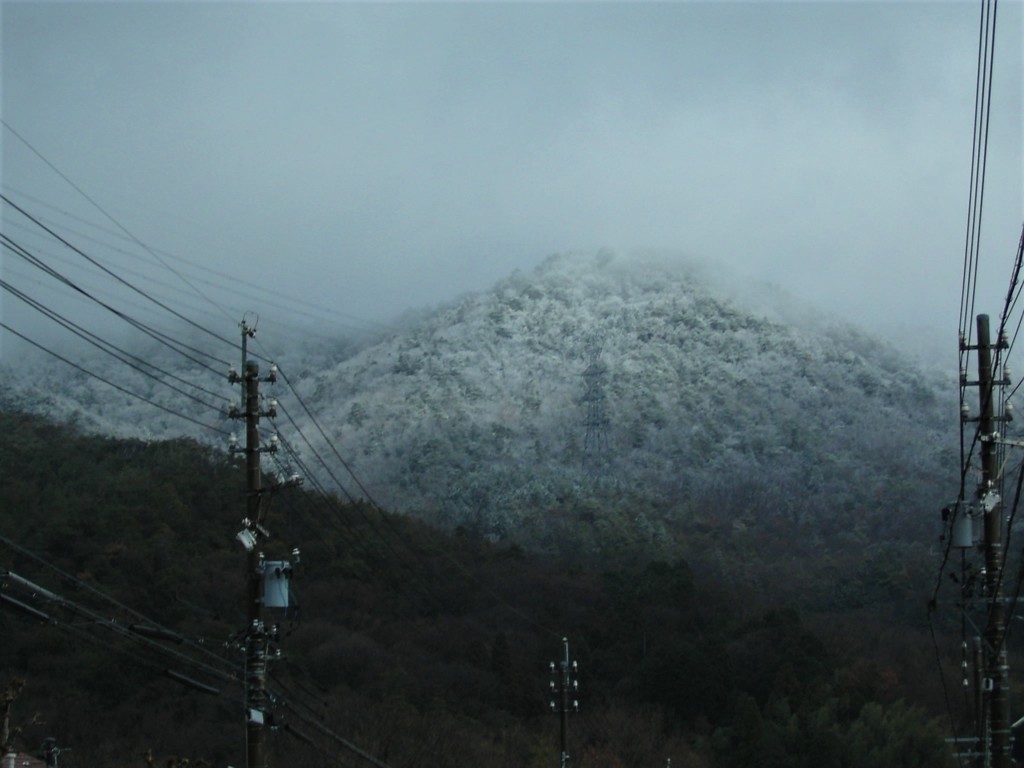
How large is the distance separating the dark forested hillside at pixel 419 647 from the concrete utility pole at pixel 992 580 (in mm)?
21661

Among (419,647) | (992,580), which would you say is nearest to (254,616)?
(992,580)

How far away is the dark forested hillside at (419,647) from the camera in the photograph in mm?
46281

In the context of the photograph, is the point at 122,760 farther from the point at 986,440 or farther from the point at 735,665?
the point at 986,440

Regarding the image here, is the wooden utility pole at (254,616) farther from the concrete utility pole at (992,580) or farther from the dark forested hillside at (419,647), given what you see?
the dark forested hillside at (419,647)

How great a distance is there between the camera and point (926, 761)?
157 ft

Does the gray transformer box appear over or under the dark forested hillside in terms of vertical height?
over

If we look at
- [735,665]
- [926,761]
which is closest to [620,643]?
[735,665]

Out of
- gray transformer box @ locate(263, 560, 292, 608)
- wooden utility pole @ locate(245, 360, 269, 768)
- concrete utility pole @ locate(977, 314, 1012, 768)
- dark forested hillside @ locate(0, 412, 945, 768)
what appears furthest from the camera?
dark forested hillside @ locate(0, 412, 945, 768)

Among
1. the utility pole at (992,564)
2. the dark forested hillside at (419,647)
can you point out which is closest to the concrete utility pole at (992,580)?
the utility pole at (992,564)

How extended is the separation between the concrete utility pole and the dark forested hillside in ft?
71.1

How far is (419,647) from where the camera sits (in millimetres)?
58938

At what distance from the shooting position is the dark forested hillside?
4628 cm

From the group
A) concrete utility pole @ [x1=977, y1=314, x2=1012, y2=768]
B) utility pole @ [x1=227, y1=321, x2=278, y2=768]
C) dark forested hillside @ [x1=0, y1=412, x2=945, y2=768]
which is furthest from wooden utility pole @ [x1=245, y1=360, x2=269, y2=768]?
dark forested hillside @ [x1=0, y1=412, x2=945, y2=768]

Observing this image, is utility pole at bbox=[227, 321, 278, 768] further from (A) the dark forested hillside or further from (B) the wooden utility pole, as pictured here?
(A) the dark forested hillside
